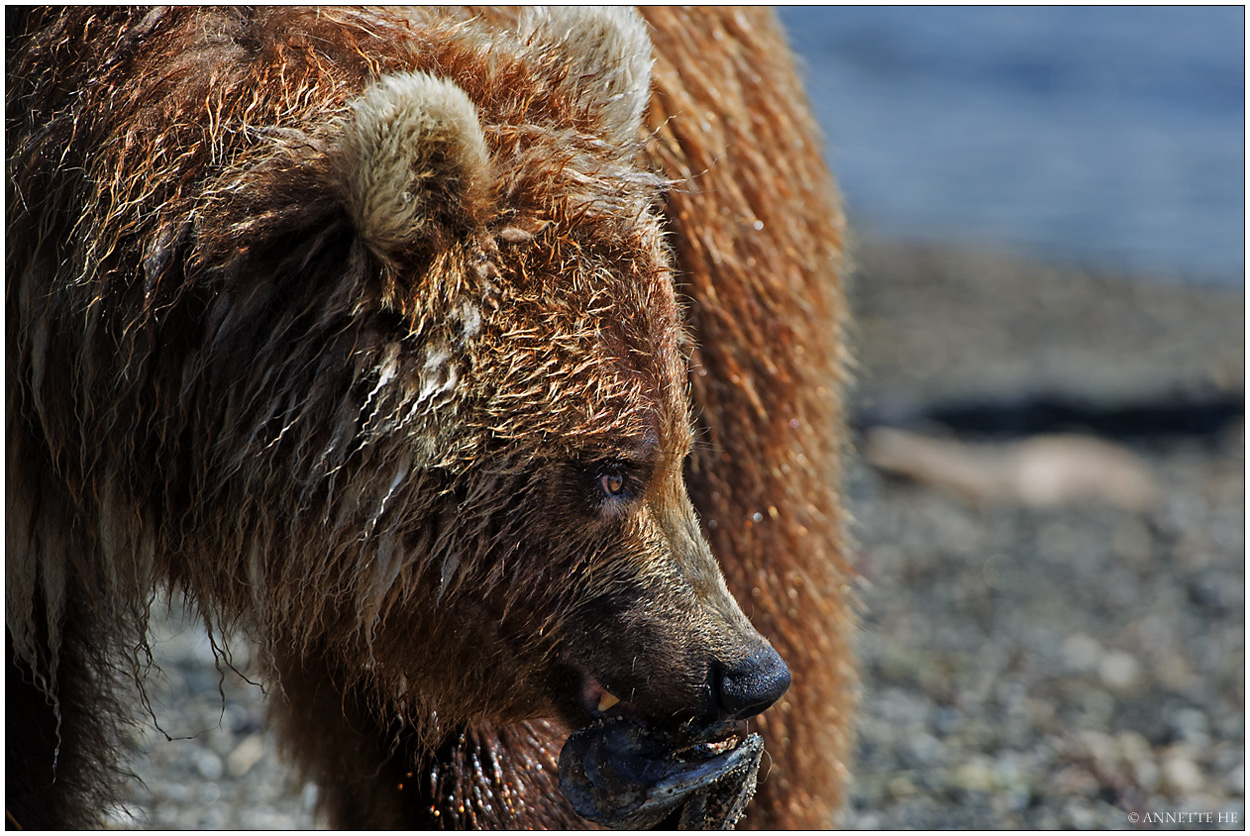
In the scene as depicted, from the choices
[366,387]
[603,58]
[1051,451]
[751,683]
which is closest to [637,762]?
[751,683]

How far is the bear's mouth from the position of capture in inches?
107

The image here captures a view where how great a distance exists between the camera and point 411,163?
2.28 metres

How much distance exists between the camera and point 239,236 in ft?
7.91

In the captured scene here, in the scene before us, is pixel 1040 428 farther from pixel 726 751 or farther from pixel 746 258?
pixel 726 751

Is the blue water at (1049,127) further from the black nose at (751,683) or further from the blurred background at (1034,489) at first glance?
the black nose at (751,683)

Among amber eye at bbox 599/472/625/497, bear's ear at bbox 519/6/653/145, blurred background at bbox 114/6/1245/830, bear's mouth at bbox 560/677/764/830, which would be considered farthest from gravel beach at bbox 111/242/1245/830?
bear's ear at bbox 519/6/653/145

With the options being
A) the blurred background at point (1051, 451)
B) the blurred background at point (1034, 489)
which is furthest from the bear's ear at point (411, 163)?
the blurred background at point (1051, 451)

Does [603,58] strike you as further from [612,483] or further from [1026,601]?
[1026,601]

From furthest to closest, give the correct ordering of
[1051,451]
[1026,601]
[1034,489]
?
[1051,451], [1034,489], [1026,601]

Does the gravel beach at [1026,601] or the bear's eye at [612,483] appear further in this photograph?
the gravel beach at [1026,601]

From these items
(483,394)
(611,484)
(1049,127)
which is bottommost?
(1049,127)

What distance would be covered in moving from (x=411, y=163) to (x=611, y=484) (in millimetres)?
792

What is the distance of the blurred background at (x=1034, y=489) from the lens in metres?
4.91

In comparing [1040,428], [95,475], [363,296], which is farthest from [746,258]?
[1040,428]
